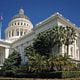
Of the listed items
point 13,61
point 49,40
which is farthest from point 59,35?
point 13,61

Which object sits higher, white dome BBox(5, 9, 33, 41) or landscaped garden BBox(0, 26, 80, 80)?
white dome BBox(5, 9, 33, 41)

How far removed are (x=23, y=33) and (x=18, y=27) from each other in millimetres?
3578

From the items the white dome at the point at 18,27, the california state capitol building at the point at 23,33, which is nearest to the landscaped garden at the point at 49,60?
the california state capitol building at the point at 23,33

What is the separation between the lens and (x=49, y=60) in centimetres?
4519

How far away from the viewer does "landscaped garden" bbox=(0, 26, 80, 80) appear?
144 feet

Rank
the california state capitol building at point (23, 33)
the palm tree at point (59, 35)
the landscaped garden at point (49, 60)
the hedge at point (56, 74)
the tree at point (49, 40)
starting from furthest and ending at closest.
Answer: the california state capitol building at point (23, 33) → the tree at point (49, 40) → the palm tree at point (59, 35) → the landscaped garden at point (49, 60) → the hedge at point (56, 74)

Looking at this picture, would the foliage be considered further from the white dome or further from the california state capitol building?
the white dome

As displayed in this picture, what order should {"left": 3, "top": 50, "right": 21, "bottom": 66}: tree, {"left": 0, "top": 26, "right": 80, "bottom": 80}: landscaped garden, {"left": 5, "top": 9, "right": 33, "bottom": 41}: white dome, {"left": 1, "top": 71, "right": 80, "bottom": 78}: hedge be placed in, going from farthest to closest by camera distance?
{"left": 5, "top": 9, "right": 33, "bottom": 41}: white dome → {"left": 3, "top": 50, "right": 21, "bottom": 66}: tree → {"left": 0, "top": 26, "right": 80, "bottom": 80}: landscaped garden → {"left": 1, "top": 71, "right": 80, "bottom": 78}: hedge

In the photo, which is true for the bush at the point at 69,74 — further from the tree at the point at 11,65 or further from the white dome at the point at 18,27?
the white dome at the point at 18,27

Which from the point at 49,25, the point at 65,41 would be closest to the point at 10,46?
the point at 49,25

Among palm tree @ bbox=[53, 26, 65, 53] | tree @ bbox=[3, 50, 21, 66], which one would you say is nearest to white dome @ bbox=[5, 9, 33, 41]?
tree @ bbox=[3, 50, 21, 66]

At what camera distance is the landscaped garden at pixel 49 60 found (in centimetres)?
4399

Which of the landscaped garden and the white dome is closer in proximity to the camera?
the landscaped garden

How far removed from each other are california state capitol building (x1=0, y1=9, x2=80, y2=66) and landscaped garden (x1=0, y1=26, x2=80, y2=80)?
4.69 meters
